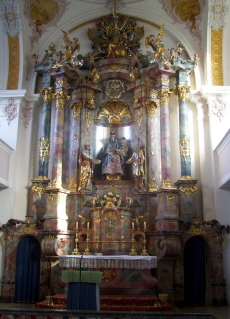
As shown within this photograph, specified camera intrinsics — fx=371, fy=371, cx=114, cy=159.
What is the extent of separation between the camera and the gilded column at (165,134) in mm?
12523

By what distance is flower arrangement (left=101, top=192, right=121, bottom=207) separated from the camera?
12.2m

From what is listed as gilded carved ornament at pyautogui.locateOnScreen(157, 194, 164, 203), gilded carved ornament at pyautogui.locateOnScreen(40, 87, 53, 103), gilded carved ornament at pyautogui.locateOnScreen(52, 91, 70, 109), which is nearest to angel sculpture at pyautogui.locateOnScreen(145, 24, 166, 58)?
gilded carved ornament at pyautogui.locateOnScreen(52, 91, 70, 109)

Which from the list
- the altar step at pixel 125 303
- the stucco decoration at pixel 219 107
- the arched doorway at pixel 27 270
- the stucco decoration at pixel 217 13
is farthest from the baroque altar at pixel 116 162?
the stucco decoration at pixel 217 13

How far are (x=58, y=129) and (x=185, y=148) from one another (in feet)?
14.9

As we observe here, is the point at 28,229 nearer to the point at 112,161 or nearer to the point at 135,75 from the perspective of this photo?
the point at 112,161

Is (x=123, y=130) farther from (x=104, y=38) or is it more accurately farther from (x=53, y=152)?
(x=104, y=38)

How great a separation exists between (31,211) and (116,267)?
4.14 metres

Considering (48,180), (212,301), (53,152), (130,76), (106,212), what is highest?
(130,76)

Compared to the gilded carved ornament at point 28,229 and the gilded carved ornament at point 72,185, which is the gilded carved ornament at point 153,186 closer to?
the gilded carved ornament at point 72,185

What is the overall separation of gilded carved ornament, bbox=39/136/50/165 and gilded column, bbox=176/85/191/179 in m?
4.73

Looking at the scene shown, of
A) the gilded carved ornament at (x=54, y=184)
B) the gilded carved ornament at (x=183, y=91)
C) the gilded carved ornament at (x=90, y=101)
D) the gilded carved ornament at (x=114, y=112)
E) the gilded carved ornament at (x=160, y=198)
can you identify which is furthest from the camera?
the gilded carved ornament at (x=114, y=112)

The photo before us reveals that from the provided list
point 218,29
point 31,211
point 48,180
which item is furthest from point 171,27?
point 31,211

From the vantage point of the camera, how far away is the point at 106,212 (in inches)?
479

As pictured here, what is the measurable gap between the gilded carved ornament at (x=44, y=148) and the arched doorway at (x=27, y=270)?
9.45 ft
